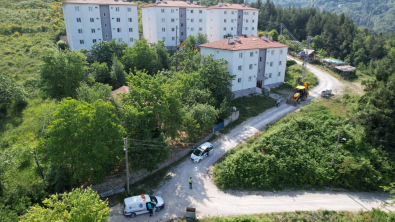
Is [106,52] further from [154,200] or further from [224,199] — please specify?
[224,199]

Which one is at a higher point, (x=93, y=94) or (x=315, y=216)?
(x=93, y=94)

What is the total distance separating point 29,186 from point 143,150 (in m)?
10.4

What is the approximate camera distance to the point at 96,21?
49531 millimetres

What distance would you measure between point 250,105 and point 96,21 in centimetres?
3705

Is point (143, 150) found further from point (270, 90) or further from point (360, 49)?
point (360, 49)

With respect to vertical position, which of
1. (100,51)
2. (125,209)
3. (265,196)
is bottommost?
(265,196)

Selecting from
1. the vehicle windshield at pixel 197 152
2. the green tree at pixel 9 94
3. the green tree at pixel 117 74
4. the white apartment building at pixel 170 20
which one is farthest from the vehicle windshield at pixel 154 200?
the white apartment building at pixel 170 20

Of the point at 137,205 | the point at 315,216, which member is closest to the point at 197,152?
the point at 137,205

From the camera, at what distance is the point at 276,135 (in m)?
28.0

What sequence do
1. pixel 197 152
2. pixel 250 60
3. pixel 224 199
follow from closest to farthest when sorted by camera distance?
pixel 224 199, pixel 197 152, pixel 250 60

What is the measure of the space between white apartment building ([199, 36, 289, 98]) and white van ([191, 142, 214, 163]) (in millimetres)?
13653

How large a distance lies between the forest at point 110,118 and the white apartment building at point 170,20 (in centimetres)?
1479

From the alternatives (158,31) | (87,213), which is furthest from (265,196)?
(158,31)

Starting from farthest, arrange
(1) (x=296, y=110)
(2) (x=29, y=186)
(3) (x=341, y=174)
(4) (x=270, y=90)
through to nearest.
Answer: (4) (x=270, y=90) → (1) (x=296, y=110) → (3) (x=341, y=174) → (2) (x=29, y=186)
